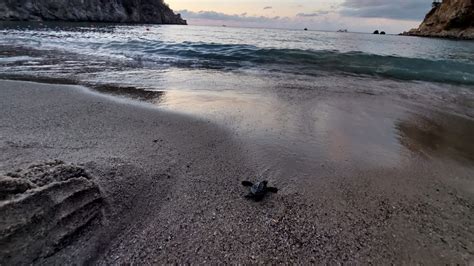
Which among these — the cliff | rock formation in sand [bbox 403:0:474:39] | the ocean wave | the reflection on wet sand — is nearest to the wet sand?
the reflection on wet sand

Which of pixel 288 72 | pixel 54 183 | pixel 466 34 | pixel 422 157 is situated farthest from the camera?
pixel 466 34

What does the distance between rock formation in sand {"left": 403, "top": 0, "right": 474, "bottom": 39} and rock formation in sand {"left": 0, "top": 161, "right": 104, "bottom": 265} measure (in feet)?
235

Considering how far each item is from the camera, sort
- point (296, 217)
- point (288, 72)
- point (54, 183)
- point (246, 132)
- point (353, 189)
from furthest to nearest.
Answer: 1. point (288, 72)
2. point (246, 132)
3. point (353, 189)
4. point (296, 217)
5. point (54, 183)

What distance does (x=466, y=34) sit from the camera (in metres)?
53.8

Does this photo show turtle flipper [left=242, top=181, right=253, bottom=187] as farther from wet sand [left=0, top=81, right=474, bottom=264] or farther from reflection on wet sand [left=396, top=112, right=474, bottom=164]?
reflection on wet sand [left=396, top=112, right=474, bottom=164]

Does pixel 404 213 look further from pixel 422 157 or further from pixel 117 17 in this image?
pixel 117 17

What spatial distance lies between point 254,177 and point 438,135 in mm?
3187

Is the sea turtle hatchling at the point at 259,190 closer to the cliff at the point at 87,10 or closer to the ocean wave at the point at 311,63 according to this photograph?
the ocean wave at the point at 311,63

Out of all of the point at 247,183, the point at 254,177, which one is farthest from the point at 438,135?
the point at 247,183

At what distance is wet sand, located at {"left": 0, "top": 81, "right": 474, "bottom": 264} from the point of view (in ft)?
5.79

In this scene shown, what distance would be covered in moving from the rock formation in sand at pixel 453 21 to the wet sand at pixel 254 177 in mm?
68339

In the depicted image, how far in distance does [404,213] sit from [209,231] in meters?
1.60

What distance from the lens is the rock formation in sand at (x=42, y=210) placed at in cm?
131

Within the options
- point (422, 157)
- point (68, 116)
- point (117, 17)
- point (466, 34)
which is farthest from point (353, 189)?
point (117, 17)
